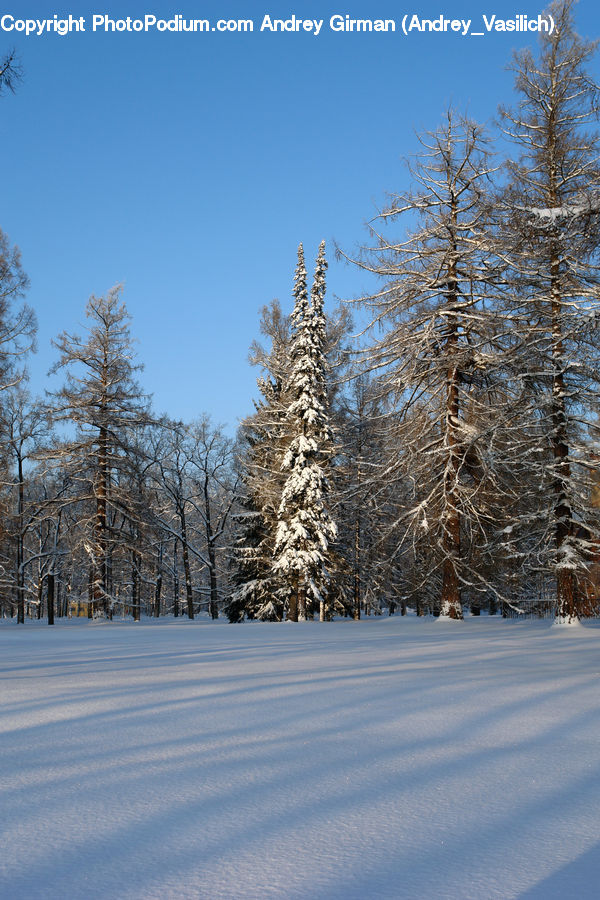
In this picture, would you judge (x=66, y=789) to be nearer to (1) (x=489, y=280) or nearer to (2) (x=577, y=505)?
(2) (x=577, y=505)

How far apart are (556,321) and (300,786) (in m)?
16.3

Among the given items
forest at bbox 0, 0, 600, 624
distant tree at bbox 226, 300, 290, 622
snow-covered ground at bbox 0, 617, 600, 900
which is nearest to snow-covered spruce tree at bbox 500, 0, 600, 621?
forest at bbox 0, 0, 600, 624

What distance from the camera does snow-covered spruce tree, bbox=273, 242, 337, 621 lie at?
26.9 metres

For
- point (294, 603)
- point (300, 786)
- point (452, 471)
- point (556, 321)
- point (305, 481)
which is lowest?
point (294, 603)

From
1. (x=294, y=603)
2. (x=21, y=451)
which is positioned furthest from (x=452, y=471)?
(x=21, y=451)

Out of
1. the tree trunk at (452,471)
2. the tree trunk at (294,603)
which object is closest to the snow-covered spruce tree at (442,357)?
the tree trunk at (452,471)

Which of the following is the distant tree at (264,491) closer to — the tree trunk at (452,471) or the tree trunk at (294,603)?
the tree trunk at (294,603)

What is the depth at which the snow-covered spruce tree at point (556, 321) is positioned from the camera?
17.2m

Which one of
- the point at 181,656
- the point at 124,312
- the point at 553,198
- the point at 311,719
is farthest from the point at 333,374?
the point at 311,719

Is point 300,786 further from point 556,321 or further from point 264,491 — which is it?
point 264,491

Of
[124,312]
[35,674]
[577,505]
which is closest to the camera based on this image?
[35,674]

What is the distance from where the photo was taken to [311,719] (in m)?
6.04

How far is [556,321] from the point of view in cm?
1789

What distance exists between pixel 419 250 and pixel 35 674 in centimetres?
1592
